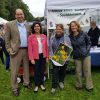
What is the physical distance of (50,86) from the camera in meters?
8.24

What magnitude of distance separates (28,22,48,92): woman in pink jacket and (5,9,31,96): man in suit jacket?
0.17 metres

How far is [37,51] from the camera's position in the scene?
7.59 metres

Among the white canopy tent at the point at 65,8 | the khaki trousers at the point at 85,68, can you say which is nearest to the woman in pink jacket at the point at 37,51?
the khaki trousers at the point at 85,68

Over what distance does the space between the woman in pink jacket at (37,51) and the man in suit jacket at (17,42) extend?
17 centimetres

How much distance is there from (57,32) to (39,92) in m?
1.54

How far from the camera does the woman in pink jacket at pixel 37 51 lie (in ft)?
24.7

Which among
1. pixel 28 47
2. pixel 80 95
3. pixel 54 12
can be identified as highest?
pixel 54 12

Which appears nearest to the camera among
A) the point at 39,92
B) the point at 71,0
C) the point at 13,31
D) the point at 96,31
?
the point at 13,31

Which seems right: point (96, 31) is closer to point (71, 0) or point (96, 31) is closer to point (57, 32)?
point (71, 0)

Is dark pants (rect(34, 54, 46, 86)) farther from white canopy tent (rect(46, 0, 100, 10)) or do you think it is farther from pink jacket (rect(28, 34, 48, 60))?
white canopy tent (rect(46, 0, 100, 10))

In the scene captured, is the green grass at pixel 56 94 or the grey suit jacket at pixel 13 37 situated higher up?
the grey suit jacket at pixel 13 37

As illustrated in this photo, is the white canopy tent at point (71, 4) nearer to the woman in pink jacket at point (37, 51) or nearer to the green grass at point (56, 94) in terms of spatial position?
the woman in pink jacket at point (37, 51)

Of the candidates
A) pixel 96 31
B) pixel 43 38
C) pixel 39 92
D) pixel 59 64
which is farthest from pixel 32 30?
pixel 96 31

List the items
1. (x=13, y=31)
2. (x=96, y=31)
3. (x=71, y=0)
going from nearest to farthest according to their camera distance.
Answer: (x=13, y=31) < (x=71, y=0) < (x=96, y=31)
